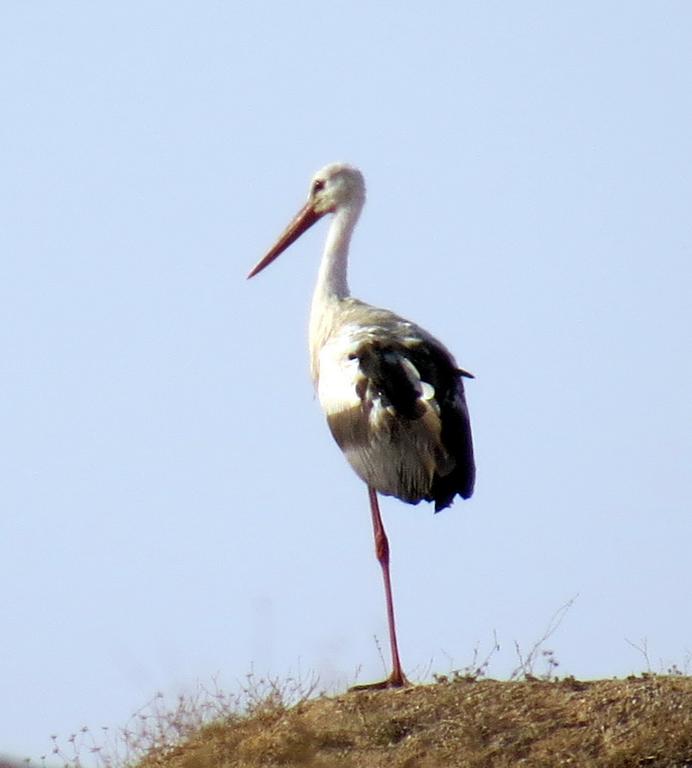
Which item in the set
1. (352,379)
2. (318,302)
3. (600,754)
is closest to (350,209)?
(318,302)

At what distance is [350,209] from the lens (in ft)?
36.8

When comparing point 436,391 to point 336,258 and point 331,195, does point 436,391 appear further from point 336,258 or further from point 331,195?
point 331,195

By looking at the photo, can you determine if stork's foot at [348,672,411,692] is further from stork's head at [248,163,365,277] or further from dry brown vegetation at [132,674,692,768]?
stork's head at [248,163,365,277]

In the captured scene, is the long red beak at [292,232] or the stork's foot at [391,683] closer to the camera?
the stork's foot at [391,683]

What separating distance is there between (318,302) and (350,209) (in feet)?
2.35

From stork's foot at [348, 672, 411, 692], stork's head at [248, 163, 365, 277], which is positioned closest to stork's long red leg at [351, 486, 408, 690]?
stork's foot at [348, 672, 411, 692]

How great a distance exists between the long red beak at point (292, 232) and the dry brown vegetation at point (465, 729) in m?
3.96

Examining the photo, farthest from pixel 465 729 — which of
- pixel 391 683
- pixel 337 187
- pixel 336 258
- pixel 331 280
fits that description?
pixel 337 187

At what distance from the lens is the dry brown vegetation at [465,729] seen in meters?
7.48

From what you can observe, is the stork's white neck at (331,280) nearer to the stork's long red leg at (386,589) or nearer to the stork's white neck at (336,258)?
the stork's white neck at (336,258)

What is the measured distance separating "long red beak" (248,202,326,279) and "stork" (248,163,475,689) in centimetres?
152

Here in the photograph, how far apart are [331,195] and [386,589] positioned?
9.06 feet

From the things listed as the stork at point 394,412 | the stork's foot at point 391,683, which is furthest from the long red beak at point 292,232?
the stork's foot at point 391,683

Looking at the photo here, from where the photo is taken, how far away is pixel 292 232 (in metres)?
11.9
